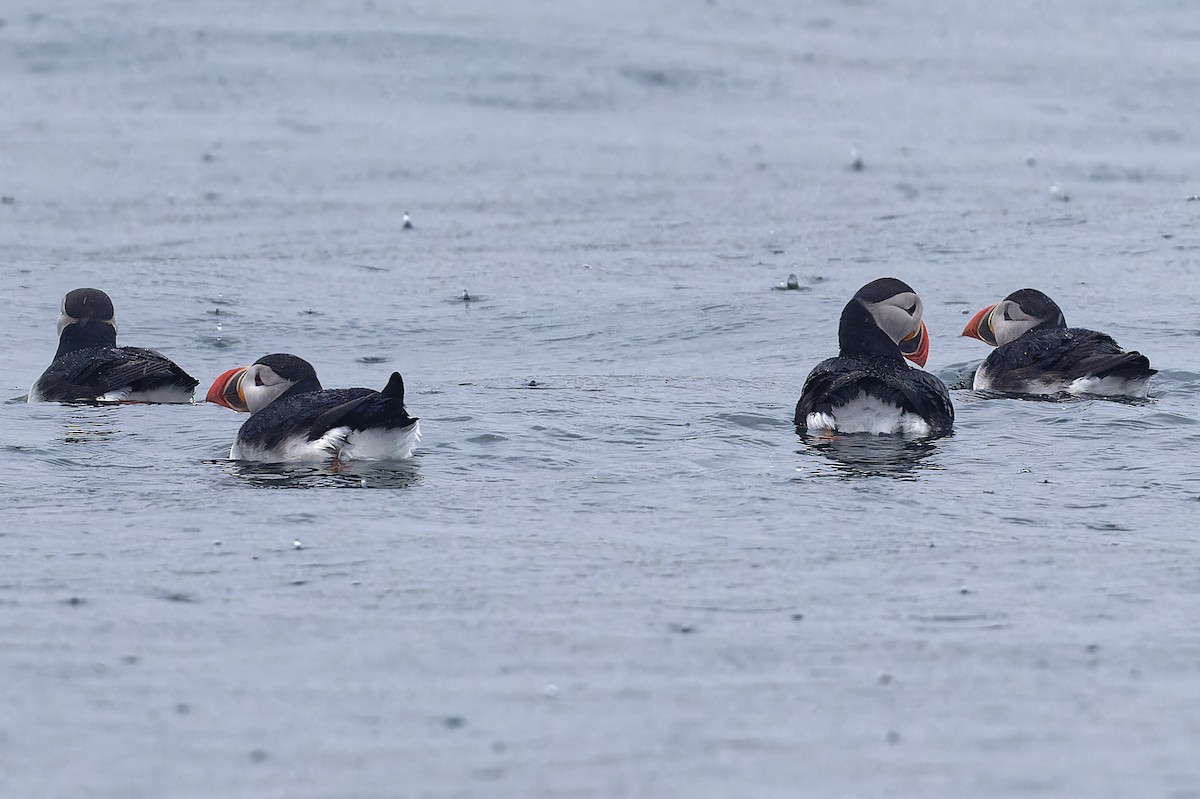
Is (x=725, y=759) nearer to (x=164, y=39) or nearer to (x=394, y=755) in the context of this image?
(x=394, y=755)

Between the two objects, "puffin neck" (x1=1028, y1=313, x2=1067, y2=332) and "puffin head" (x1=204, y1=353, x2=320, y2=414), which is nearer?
"puffin head" (x1=204, y1=353, x2=320, y2=414)

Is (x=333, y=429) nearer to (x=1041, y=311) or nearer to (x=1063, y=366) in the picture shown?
(x=1063, y=366)

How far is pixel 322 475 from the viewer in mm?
7984

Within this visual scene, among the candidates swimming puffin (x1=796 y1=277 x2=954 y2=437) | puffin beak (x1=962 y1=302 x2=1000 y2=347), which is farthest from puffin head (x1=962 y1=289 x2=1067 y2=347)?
swimming puffin (x1=796 y1=277 x2=954 y2=437)

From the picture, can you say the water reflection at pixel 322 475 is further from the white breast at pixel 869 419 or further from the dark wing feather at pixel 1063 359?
the dark wing feather at pixel 1063 359

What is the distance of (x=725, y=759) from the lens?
14.2 feet

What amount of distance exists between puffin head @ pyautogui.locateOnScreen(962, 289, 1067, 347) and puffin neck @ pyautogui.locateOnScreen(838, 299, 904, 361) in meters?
1.43

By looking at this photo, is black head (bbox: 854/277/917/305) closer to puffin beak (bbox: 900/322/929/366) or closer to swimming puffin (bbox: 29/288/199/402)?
puffin beak (bbox: 900/322/929/366)

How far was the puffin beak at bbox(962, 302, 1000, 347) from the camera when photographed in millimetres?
11242

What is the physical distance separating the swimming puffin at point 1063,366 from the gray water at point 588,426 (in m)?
0.27

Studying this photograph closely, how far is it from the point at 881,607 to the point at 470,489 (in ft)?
8.14

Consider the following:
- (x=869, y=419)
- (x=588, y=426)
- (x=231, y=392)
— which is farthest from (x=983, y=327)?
(x=231, y=392)

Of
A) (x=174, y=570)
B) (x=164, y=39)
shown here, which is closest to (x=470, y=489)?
(x=174, y=570)

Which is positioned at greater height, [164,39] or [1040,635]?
[164,39]
